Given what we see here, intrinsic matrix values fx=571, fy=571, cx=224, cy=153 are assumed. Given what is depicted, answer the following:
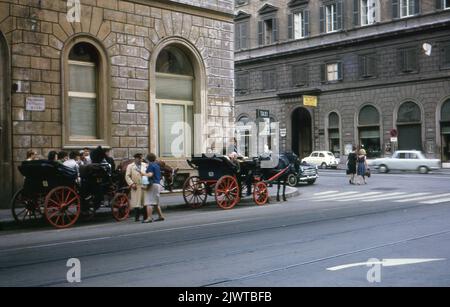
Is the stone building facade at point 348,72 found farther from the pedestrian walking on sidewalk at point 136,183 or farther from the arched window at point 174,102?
the pedestrian walking on sidewalk at point 136,183

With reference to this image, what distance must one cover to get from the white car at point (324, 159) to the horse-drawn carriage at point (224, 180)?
88.6 ft

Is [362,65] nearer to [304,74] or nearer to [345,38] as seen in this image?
[345,38]

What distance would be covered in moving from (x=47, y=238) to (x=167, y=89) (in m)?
10.0

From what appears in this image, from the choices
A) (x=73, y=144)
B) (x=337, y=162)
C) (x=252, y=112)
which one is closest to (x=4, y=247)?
(x=73, y=144)

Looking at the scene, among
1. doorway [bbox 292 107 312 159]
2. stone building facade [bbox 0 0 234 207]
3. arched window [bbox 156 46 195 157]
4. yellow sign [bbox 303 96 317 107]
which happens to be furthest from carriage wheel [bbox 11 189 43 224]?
doorway [bbox 292 107 312 159]

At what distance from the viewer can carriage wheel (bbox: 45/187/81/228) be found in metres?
12.5

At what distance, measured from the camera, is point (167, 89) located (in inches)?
794

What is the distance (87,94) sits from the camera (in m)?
17.7

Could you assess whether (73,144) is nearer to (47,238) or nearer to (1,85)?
(1,85)

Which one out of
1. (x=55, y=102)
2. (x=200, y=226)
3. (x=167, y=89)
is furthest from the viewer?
(x=167, y=89)

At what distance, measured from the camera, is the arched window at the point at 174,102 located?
1991 cm

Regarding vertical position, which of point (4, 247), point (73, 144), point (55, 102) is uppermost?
point (55, 102)

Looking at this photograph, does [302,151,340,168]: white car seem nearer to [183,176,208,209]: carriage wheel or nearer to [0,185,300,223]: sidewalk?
[0,185,300,223]: sidewalk
